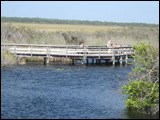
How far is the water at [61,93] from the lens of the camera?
2325 cm

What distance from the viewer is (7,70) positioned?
3925cm

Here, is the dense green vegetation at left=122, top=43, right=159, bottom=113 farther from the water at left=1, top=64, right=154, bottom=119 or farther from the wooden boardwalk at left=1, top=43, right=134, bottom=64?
the wooden boardwalk at left=1, top=43, right=134, bottom=64

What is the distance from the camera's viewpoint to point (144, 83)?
2280cm

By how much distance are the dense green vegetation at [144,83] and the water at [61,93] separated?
88 centimetres

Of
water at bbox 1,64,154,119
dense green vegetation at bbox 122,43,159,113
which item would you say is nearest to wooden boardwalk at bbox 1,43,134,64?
water at bbox 1,64,154,119

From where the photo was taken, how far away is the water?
23.2m

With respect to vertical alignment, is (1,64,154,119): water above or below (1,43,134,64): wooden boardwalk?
below

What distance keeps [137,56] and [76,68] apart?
67.8 feet

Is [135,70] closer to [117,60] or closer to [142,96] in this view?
[142,96]

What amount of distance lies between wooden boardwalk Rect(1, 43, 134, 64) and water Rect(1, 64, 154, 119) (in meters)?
2.54

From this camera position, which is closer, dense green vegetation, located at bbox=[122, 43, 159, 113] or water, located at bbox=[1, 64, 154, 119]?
dense green vegetation, located at bbox=[122, 43, 159, 113]

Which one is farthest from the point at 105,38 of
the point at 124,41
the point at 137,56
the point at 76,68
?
the point at 137,56

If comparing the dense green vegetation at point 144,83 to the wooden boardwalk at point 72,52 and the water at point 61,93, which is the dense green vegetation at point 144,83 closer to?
the water at point 61,93

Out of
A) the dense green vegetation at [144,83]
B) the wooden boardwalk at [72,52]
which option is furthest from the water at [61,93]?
the wooden boardwalk at [72,52]
